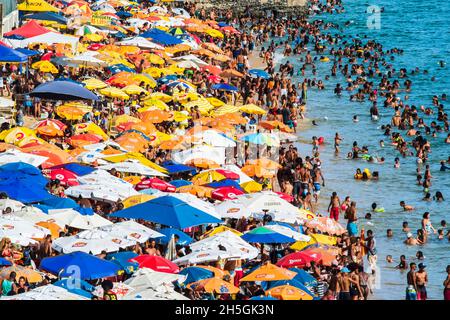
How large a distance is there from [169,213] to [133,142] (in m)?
7.19

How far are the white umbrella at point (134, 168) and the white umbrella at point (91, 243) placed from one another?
5504 mm

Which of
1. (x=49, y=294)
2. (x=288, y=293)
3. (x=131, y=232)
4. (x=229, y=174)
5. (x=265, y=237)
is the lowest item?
(x=229, y=174)

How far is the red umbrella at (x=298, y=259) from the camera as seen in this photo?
18406 millimetres

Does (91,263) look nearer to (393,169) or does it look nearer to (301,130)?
(393,169)

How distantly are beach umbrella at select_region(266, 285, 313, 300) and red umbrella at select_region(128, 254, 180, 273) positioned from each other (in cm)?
158

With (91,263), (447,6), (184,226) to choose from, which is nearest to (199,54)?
(184,226)

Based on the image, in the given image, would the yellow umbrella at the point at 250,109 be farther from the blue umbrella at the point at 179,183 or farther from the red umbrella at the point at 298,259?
the red umbrella at the point at 298,259

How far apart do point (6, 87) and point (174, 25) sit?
788 inches

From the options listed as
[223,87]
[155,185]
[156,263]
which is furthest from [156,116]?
[156,263]

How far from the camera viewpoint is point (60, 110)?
2817 centimetres

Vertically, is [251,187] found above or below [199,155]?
below

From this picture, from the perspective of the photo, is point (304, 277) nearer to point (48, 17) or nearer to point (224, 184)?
point (224, 184)

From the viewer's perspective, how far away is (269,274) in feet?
53.9

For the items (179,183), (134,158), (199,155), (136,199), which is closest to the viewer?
(136,199)
